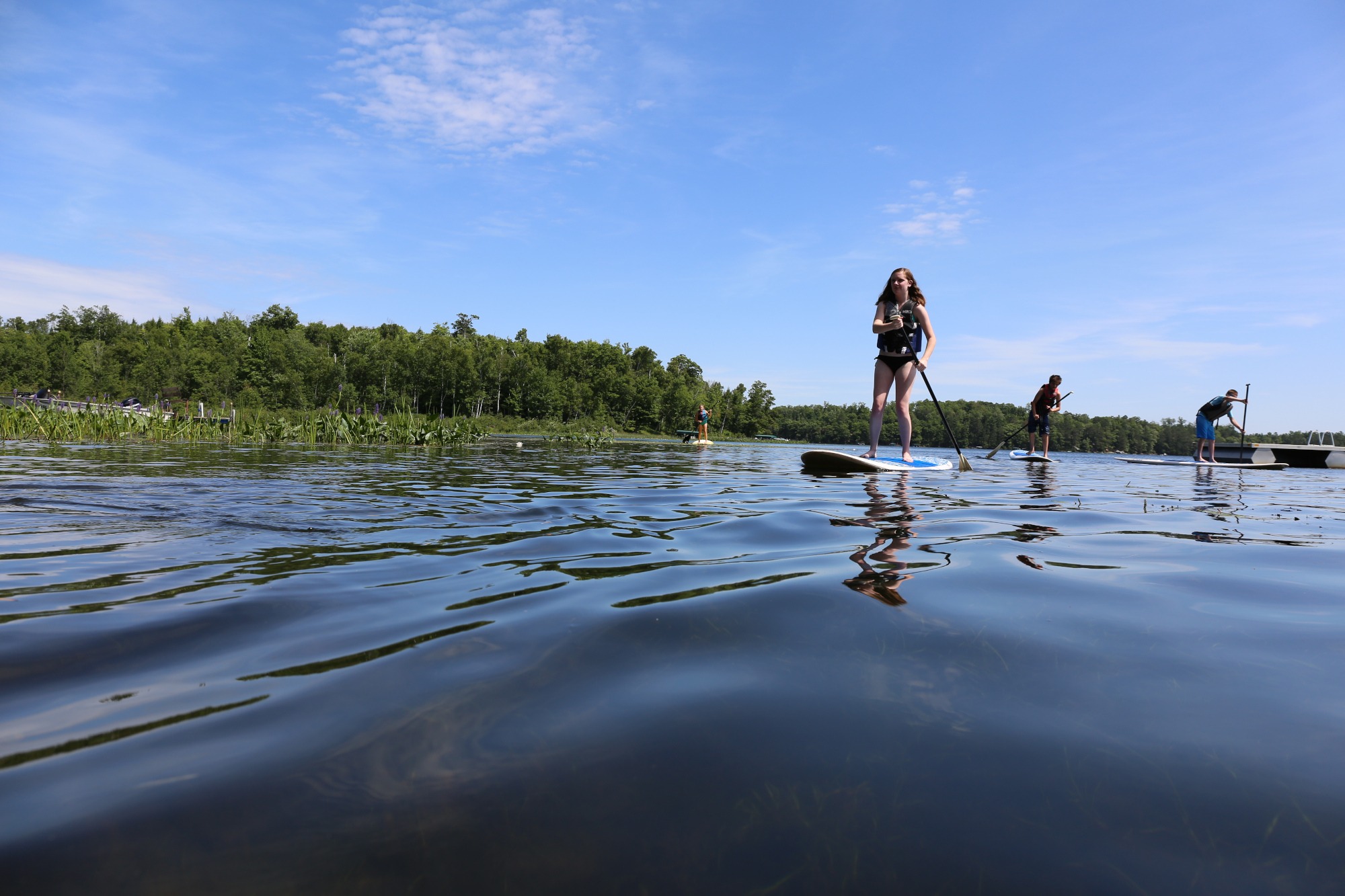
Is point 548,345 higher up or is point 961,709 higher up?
point 548,345

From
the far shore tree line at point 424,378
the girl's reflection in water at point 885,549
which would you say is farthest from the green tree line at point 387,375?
the girl's reflection in water at point 885,549

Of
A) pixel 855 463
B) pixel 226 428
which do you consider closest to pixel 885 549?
pixel 855 463

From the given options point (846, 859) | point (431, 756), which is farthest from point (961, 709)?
point (431, 756)

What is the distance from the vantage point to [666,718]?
1569 millimetres

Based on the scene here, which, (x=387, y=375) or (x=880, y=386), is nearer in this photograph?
(x=880, y=386)

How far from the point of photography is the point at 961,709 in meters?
1.63

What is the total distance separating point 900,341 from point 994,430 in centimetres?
12473

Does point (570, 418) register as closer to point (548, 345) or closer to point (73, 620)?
point (548, 345)

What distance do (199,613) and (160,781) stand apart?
1.31 metres

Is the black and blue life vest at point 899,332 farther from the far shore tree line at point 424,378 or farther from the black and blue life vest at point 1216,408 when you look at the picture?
the far shore tree line at point 424,378

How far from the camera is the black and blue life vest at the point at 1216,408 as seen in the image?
15.0 metres

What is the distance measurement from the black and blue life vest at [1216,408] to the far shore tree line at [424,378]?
6060 centimetres

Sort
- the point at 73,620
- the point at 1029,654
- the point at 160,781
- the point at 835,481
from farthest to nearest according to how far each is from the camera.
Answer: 1. the point at 835,481
2. the point at 73,620
3. the point at 1029,654
4. the point at 160,781

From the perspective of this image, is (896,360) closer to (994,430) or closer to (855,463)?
(855,463)
